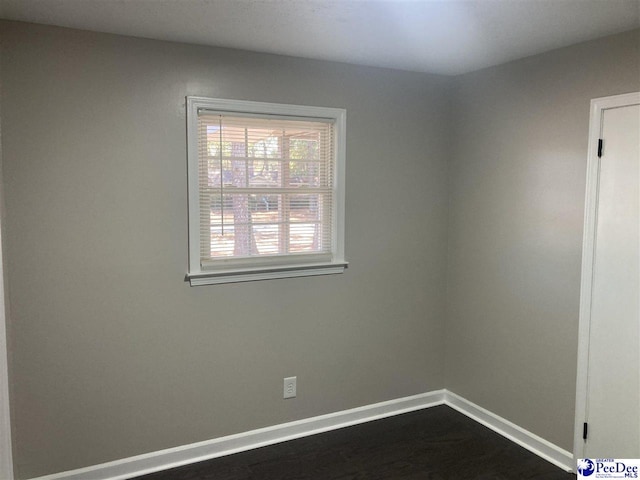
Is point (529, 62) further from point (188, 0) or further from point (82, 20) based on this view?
point (82, 20)

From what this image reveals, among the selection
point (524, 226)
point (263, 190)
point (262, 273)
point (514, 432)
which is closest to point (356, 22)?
point (263, 190)

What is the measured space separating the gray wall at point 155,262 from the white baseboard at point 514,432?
0.58 m

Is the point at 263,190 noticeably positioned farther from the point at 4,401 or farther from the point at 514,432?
the point at 514,432

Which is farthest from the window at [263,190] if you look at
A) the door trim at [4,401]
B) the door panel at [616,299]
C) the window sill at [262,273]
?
the door panel at [616,299]

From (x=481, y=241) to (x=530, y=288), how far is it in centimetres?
48

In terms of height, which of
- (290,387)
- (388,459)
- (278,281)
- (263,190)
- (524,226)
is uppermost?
(263,190)

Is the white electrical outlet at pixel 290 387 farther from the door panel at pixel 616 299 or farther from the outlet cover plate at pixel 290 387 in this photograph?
the door panel at pixel 616 299

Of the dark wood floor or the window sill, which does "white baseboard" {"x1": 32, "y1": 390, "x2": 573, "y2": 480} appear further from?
the window sill

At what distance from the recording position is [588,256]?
8.96 feet

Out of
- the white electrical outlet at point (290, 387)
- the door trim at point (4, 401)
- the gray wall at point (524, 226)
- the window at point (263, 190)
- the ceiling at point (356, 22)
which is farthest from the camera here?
the white electrical outlet at point (290, 387)

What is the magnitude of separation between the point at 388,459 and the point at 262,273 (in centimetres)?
131

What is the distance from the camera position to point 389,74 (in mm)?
3352

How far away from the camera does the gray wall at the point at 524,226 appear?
277 cm

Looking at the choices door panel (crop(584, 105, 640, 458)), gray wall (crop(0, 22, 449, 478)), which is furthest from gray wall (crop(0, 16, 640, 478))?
door panel (crop(584, 105, 640, 458))
